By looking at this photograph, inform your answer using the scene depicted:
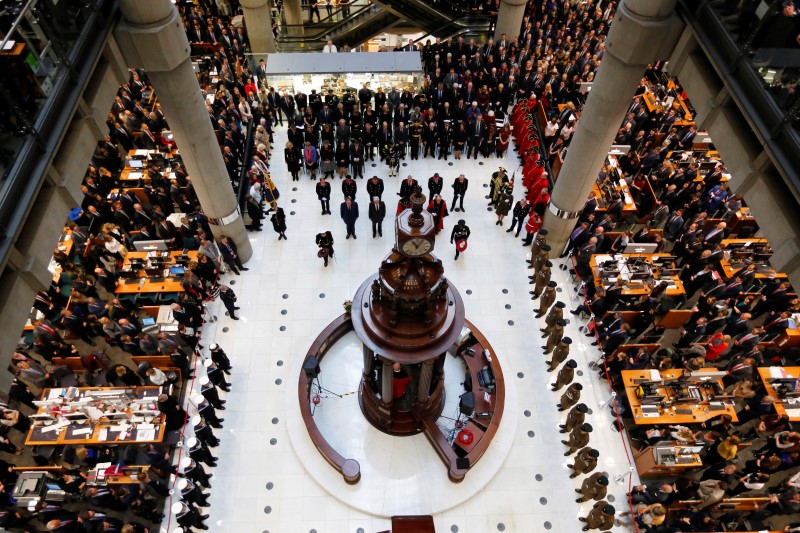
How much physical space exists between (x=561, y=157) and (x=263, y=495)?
40.4 ft

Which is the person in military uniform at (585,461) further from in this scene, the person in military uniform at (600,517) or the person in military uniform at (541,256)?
the person in military uniform at (541,256)

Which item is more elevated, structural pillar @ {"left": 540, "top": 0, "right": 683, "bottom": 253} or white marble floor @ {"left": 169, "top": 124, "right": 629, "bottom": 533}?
structural pillar @ {"left": 540, "top": 0, "right": 683, "bottom": 253}

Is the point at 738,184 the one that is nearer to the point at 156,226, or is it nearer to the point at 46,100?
the point at 46,100

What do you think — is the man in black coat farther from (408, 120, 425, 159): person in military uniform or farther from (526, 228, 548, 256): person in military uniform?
(526, 228, 548, 256): person in military uniform

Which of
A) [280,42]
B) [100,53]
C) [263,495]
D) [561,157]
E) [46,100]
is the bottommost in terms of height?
[263,495]

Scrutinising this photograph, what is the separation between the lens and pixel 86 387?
461 inches

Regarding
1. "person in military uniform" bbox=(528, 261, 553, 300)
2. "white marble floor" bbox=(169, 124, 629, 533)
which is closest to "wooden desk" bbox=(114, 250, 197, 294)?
"white marble floor" bbox=(169, 124, 629, 533)

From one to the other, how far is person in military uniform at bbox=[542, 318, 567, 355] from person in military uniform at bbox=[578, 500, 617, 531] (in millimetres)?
3722

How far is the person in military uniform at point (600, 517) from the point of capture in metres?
9.58

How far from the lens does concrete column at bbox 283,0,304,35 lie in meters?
23.3

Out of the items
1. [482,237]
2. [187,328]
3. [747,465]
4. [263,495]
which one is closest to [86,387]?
[187,328]

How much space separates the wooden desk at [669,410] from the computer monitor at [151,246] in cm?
1188

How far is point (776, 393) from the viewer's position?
12055mm

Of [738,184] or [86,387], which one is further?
[86,387]
